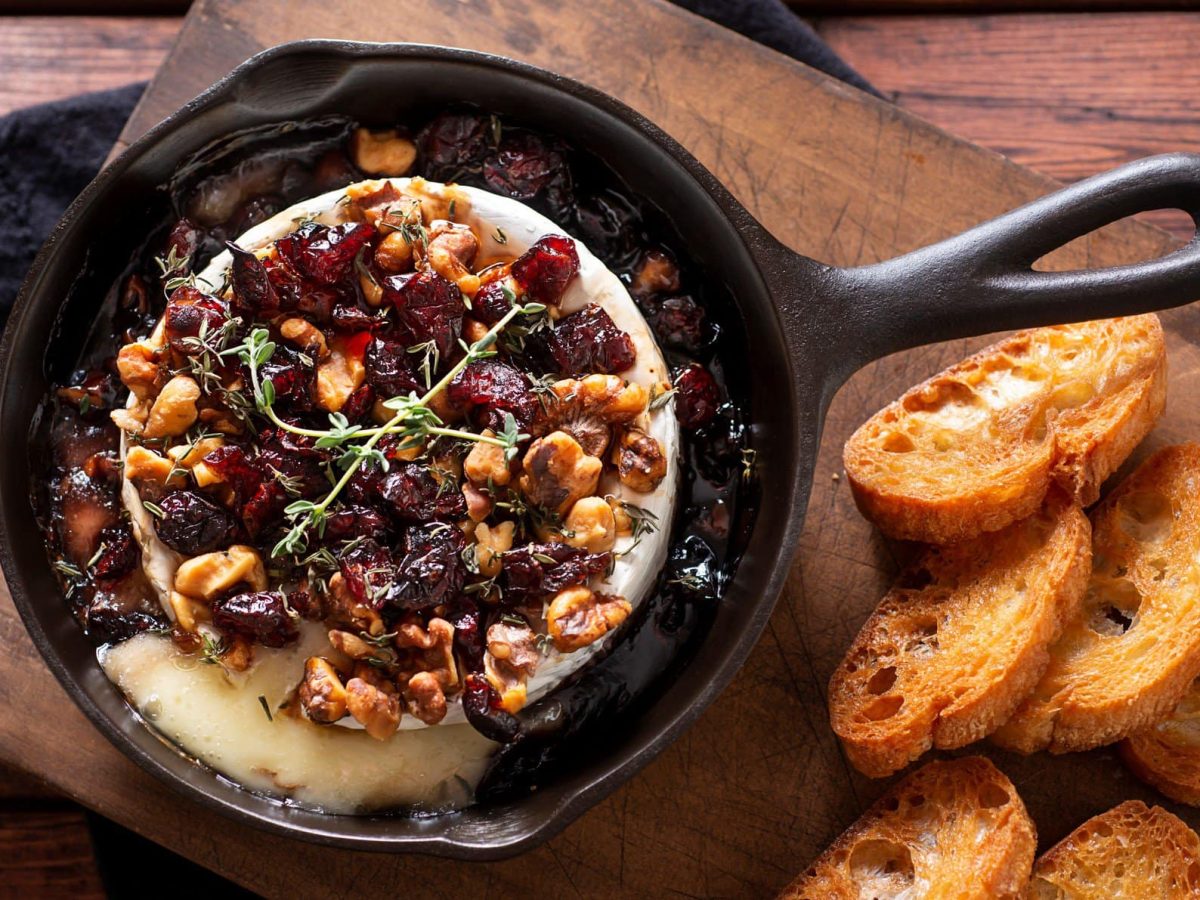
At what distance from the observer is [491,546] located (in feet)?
8.98

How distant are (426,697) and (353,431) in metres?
0.60

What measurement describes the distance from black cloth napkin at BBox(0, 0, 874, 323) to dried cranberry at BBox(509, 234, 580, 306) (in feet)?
5.01

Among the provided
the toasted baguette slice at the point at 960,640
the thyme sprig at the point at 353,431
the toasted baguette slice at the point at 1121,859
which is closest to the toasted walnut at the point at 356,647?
the thyme sprig at the point at 353,431

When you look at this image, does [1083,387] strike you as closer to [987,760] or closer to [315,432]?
[987,760]

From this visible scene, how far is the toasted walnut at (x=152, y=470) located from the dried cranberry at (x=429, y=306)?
62 centimetres

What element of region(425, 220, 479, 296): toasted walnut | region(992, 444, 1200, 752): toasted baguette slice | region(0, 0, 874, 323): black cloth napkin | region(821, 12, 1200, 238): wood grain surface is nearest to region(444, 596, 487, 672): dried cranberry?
region(425, 220, 479, 296): toasted walnut

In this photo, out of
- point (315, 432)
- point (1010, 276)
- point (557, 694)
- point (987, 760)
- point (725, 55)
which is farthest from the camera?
point (725, 55)

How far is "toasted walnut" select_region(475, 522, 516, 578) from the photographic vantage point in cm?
273

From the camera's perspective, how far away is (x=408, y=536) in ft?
8.87

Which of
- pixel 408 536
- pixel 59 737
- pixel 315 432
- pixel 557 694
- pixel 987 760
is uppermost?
pixel 315 432

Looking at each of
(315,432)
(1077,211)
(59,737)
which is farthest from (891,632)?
(59,737)

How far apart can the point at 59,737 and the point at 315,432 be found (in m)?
1.41

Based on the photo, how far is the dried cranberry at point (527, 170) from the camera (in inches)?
124

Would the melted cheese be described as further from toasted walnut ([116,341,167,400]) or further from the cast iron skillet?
toasted walnut ([116,341,167,400])
